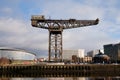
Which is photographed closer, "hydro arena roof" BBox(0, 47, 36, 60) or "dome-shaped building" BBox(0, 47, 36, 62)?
"dome-shaped building" BBox(0, 47, 36, 62)

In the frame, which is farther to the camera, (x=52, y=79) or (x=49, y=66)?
(x=49, y=66)

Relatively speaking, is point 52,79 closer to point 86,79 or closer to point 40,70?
point 86,79

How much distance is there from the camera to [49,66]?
104 meters

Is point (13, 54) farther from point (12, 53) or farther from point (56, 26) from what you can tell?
point (56, 26)

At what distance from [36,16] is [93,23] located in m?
20.8

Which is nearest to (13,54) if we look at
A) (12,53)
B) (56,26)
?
(12,53)

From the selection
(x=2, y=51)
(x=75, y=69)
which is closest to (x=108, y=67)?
(x=75, y=69)

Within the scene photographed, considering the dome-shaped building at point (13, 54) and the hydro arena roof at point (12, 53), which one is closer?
the dome-shaped building at point (13, 54)

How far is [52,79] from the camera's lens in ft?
222

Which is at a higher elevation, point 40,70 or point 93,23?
point 93,23

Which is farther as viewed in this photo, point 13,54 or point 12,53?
point 13,54

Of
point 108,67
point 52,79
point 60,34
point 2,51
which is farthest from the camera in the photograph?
point 2,51

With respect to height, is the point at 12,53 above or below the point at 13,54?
above

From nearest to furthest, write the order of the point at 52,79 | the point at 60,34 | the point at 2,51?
the point at 52,79 → the point at 60,34 → the point at 2,51
